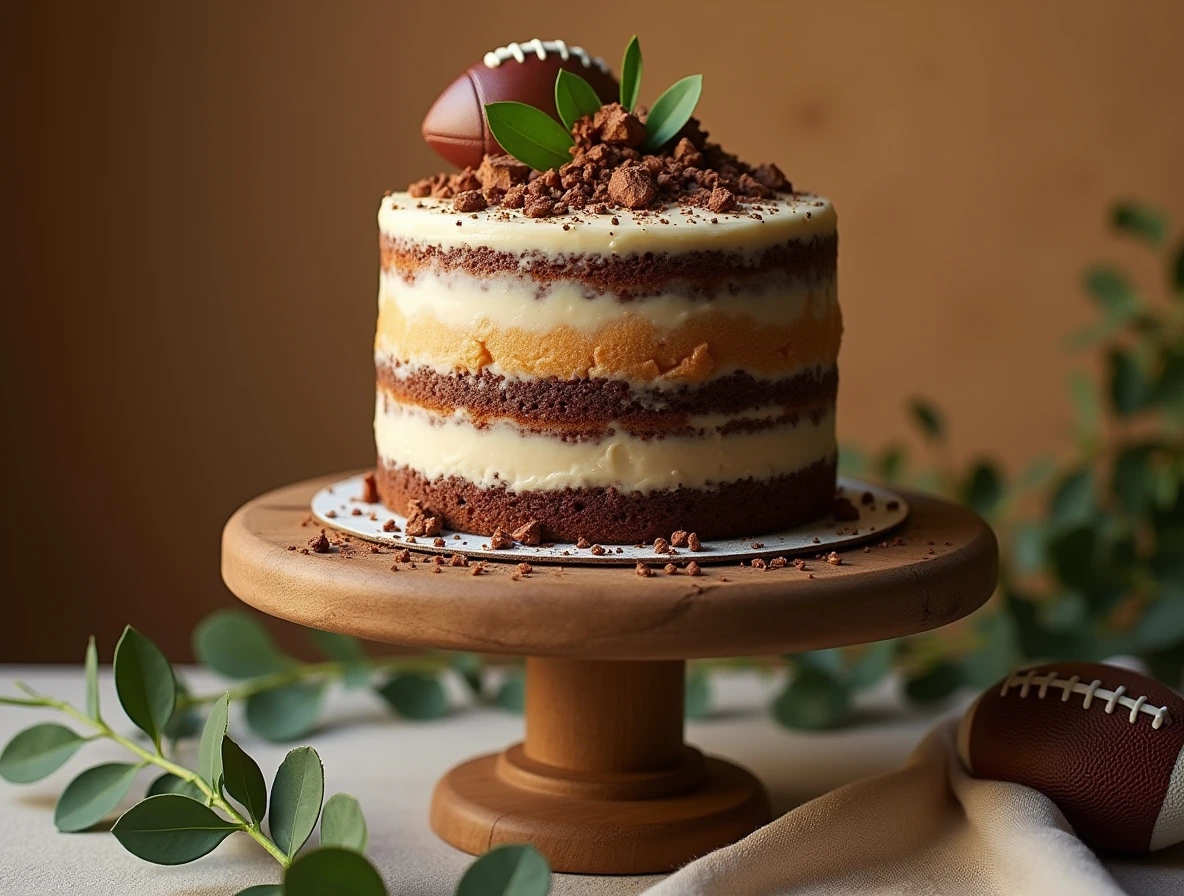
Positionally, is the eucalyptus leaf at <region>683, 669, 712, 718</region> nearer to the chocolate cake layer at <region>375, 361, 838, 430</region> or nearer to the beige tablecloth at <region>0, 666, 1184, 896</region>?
the beige tablecloth at <region>0, 666, 1184, 896</region>

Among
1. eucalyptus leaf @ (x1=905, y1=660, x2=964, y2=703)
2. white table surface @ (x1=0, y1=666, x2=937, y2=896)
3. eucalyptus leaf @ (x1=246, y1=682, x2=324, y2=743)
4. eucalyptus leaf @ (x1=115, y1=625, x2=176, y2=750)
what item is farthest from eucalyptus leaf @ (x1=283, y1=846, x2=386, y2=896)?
eucalyptus leaf @ (x1=905, y1=660, x2=964, y2=703)

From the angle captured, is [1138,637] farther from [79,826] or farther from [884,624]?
[79,826]

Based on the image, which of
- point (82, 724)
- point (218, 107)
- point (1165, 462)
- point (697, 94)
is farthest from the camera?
point (218, 107)

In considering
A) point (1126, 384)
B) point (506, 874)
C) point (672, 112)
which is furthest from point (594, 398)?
point (1126, 384)

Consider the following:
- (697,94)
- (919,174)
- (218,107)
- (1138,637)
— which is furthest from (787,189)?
(218,107)

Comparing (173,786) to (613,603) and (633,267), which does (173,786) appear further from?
(633,267)

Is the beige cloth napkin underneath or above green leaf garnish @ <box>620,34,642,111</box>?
underneath

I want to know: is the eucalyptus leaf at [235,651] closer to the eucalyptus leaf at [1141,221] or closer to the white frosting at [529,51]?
the white frosting at [529,51]

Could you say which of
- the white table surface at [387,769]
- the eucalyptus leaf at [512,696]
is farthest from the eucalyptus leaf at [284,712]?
the eucalyptus leaf at [512,696]
